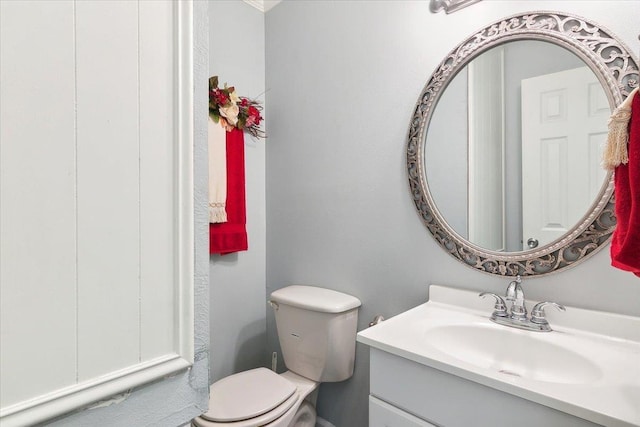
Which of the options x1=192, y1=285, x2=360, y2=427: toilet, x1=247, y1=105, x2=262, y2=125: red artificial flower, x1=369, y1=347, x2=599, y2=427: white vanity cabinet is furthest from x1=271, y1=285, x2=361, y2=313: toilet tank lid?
x1=247, y1=105, x2=262, y2=125: red artificial flower

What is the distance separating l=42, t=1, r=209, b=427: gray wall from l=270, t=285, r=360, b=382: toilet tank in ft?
2.62

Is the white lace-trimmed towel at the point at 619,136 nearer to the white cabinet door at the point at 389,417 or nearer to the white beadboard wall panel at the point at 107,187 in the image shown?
the white cabinet door at the point at 389,417

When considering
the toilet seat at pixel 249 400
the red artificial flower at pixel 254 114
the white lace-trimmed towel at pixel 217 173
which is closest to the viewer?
the toilet seat at pixel 249 400

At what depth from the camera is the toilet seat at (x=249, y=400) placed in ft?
3.89

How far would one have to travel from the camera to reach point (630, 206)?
0.69 metres

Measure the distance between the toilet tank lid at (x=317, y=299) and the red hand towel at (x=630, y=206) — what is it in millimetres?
962

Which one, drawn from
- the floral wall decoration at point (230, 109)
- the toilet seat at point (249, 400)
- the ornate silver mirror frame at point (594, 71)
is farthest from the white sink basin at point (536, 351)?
the floral wall decoration at point (230, 109)

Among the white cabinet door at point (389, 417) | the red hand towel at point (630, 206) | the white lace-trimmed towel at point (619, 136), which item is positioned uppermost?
the white lace-trimmed towel at point (619, 136)

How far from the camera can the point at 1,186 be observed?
1.44ft

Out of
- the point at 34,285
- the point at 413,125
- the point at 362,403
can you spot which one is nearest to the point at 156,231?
the point at 34,285

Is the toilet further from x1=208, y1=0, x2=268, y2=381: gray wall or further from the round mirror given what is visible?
the round mirror

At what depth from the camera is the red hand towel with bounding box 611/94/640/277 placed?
2.14ft

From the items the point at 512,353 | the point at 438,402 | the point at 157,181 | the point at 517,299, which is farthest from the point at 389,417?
the point at 157,181

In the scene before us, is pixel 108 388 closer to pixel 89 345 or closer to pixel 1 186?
pixel 89 345
